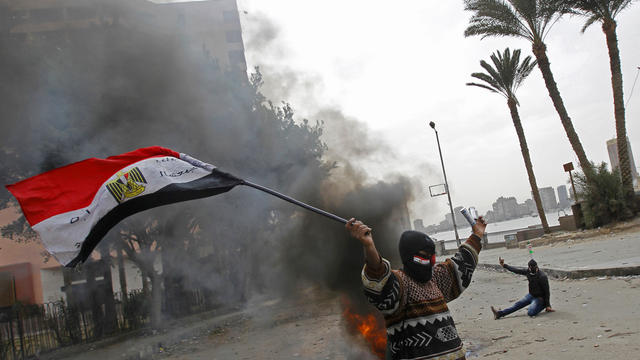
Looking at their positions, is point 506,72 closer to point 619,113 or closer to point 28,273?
point 619,113

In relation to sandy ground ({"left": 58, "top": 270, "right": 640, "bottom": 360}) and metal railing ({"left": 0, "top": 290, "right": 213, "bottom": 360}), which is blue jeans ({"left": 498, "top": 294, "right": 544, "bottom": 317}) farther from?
metal railing ({"left": 0, "top": 290, "right": 213, "bottom": 360})

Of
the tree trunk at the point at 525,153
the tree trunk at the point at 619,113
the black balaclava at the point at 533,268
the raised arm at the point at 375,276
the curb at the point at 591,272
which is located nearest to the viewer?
the raised arm at the point at 375,276

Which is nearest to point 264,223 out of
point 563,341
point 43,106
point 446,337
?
point 43,106

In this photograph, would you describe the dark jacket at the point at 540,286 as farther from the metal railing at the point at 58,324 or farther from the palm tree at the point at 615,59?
the palm tree at the point at 615,59

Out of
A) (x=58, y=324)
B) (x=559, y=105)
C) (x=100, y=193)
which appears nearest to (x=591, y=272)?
(x=100, y=193)

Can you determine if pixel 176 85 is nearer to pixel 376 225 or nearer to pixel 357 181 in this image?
pixel 357 181

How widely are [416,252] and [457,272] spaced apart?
1.02ft

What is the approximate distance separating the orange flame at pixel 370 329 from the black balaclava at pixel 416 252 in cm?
283

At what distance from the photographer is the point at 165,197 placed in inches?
117

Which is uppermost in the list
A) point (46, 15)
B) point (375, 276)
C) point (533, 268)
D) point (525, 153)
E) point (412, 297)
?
point (46, 15)

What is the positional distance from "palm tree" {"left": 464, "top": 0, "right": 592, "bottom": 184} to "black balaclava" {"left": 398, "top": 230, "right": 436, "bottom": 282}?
16.8 m

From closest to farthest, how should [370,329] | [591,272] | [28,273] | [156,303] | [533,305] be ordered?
[370,329] → [533,305] → [591,272] → [156,303] → [28,273]

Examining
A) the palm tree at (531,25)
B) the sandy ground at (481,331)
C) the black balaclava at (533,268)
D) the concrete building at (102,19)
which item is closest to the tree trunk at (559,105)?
the palm tree at (531,25)

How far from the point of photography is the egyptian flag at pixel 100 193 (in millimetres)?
2893
